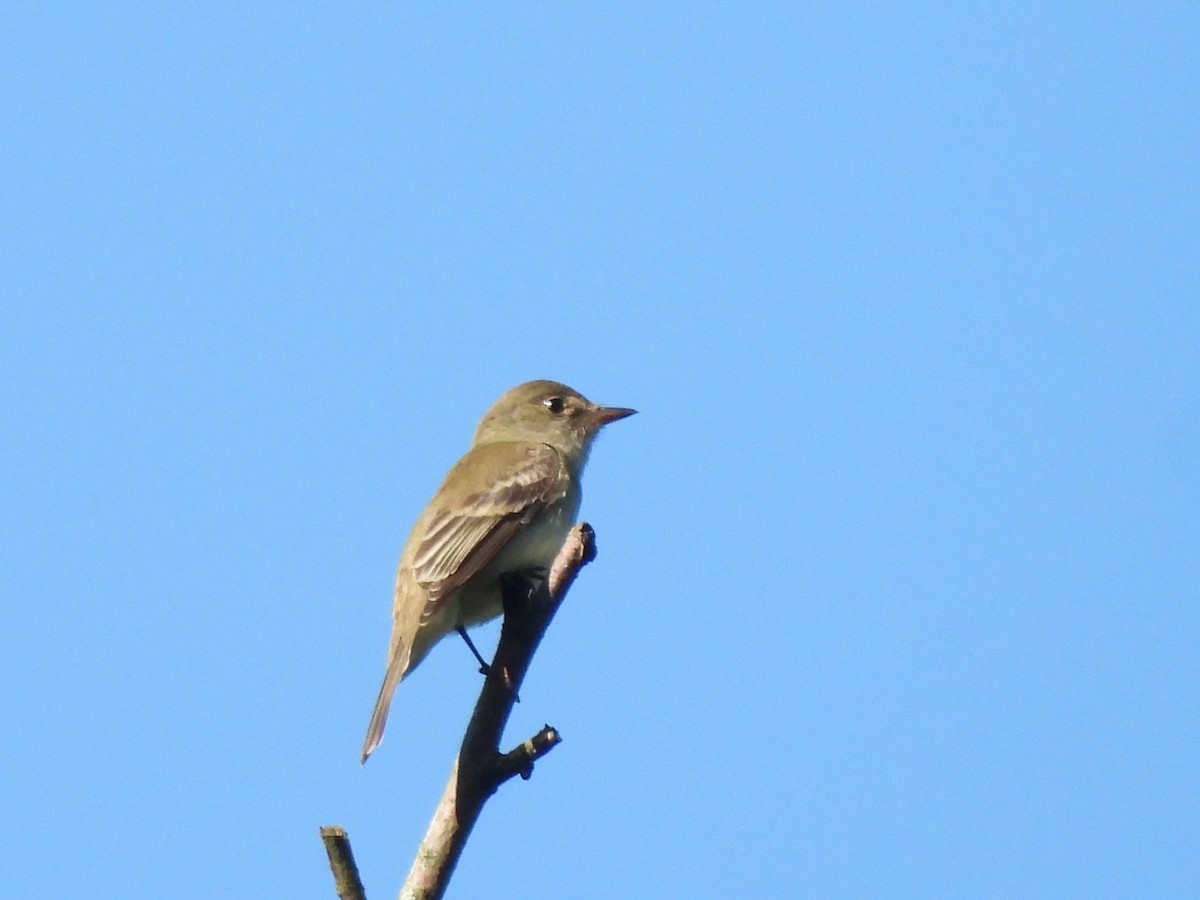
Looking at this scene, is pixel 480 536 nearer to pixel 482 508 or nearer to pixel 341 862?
pixel 482 508

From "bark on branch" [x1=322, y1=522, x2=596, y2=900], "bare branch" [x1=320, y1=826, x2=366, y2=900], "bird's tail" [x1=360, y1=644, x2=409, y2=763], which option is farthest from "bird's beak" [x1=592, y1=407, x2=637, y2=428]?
"bare branch" [x1=320, y1=826, x2=366, y2=900]

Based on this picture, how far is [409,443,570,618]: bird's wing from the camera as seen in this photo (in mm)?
7512

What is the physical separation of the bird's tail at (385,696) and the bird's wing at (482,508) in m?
0.27

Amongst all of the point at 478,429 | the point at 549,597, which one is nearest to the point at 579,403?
the point at 478,429

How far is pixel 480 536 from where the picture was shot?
770 centimetres

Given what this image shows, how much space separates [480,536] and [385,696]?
43.9 inches

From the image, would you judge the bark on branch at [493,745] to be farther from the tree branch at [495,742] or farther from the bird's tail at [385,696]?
the bird's tail at [385,696]

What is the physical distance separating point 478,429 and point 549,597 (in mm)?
4914

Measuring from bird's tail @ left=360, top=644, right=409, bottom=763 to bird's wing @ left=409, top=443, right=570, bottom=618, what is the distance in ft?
0.87

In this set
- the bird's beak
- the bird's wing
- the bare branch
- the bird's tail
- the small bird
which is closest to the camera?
the bare branch

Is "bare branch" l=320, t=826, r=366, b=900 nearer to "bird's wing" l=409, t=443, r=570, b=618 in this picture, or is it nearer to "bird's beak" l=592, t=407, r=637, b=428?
"bird's wing" l=409, t=443, r=570, b=618

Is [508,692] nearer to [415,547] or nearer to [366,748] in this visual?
[366,748]

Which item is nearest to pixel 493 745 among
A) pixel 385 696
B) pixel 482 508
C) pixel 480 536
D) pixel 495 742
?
pixel 495 742

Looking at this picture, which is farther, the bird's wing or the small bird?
the bird's wing
